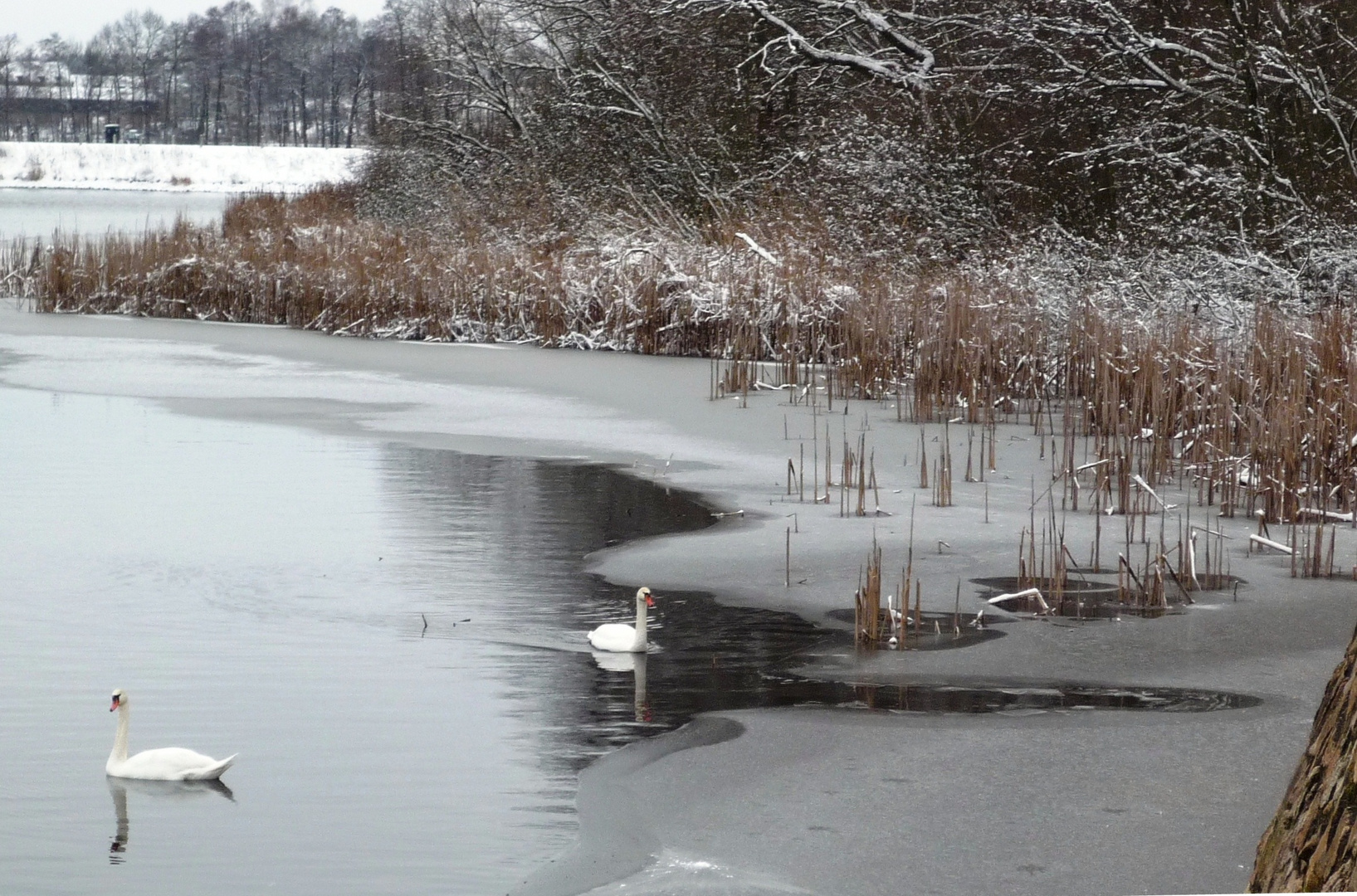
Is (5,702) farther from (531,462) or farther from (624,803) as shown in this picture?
(531,462)

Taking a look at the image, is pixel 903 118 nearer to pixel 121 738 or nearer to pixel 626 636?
pixel 626 636

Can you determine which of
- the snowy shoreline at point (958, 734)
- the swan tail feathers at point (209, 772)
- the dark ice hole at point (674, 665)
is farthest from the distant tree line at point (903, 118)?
the swan tail feathers at point (209, 772)

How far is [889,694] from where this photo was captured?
559cm

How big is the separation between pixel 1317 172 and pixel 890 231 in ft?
13.1

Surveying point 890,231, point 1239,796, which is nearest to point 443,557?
point 1239,796

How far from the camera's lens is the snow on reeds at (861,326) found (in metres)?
9.05

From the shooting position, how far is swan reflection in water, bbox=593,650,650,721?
18.5 ft

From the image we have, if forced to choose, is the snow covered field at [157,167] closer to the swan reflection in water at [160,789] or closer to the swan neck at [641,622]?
the swan neck at [641,622]

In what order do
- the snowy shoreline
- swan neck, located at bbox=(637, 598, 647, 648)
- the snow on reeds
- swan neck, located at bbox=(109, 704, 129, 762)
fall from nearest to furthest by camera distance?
the snowy shoreline → swan neck, located at bbox=(109, 704, 129, 762) → swan neck, located at bbox=(637, 598, 647, 648) → the snow on reeds

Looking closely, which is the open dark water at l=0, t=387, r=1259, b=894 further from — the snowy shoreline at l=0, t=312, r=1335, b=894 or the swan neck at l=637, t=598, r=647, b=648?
the snowy shoreline at l=0, t=312, r=1335, b=894

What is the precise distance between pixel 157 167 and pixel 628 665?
75.0m

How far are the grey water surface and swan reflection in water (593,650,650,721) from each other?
68.3ft

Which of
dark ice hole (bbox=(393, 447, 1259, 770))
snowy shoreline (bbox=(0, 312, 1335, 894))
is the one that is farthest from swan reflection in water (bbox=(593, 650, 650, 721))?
snowy shoreline (bbox=(0, 312, 1335, 894))

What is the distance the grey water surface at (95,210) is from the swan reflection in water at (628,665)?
20831mm
